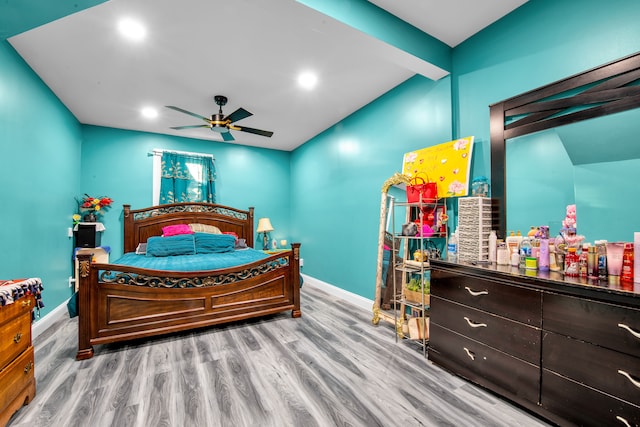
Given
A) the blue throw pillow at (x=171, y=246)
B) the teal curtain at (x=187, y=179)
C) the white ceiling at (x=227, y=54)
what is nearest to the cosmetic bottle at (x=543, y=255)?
the white ceiling at (x=227, y=54)

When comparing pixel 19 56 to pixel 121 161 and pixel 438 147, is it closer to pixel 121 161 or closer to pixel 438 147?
pixel 121 161

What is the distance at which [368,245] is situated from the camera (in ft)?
11.6

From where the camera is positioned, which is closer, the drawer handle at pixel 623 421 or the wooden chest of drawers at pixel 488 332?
the drawer handle at pixel 623 421

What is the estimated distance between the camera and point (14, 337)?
1524 mm

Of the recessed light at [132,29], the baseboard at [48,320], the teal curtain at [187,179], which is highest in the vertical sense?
the recessed light at [132,29]

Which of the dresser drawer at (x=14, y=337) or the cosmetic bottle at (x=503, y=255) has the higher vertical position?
the cosmetic bottle at (x=503, y=255)

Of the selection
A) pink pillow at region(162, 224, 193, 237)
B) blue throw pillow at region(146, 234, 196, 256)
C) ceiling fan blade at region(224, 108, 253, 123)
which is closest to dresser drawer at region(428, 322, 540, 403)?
ceiling fan blade at region(224, 108, 253, 123)

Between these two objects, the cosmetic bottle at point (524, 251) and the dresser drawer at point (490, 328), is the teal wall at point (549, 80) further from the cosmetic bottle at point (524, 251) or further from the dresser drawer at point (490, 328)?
the dresser drawer at point (490, 328)

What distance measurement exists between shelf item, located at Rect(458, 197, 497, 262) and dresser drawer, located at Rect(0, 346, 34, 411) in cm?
295

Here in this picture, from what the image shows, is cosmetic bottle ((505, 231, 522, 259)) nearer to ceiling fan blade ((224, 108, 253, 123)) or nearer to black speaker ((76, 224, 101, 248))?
ceiling fan blade ((224, 108, 253, 123))

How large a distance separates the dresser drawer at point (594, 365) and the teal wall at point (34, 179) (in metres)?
3.95

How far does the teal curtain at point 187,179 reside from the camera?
4634mm

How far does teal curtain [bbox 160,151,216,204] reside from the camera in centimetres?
463

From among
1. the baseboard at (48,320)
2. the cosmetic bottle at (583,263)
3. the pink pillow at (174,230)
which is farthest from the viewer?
the pink pillow at (174,230)
